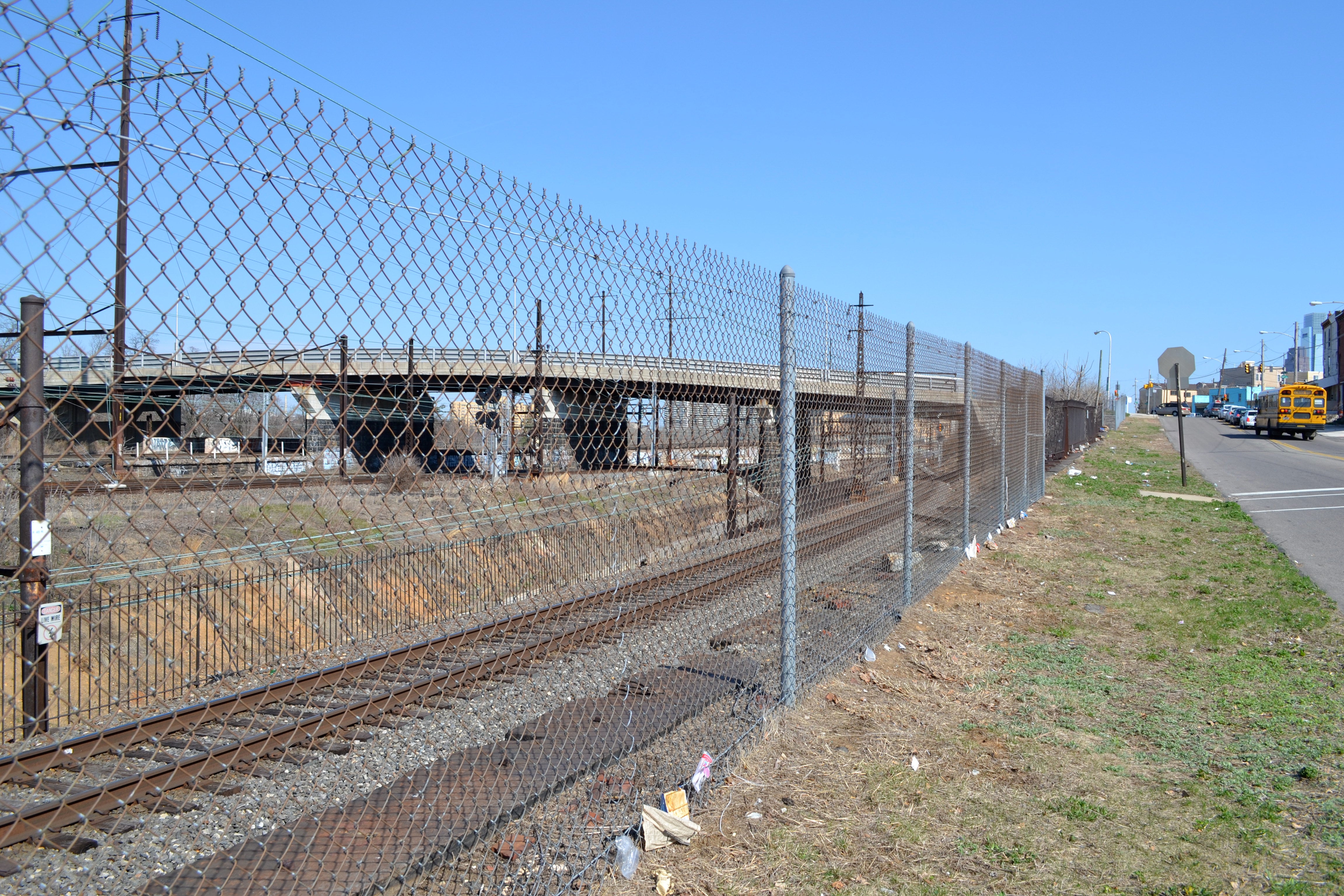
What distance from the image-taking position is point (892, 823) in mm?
3922

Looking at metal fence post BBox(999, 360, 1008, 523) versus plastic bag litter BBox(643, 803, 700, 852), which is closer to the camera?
plastic bag litter BBox(643, 803, 700, 852)

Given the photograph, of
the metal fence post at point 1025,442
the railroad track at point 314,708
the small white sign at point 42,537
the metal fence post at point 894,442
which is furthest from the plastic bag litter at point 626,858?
the metal fence post at point 1025,442

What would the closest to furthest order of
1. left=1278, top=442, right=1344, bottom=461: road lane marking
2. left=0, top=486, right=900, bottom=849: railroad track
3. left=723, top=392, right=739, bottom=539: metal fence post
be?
1. left=0, top=486, right=900, bottom=849: railroad track
2. left=723, top=392, right=739, bottom=539: metal fence post
3. left=1278, top=442, right=1344, bottom=461: road lane marking

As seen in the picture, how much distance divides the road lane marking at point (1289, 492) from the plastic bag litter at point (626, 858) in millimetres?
19359

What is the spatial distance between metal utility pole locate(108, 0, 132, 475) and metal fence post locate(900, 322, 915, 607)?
5.61 m

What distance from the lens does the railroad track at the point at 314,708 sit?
151 inches

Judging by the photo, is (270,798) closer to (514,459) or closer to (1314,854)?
(514,459)

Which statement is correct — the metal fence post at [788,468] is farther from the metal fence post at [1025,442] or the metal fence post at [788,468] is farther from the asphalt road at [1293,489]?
the metal fence post at [1025,442]

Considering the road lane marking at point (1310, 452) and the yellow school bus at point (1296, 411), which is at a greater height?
the yellow school bus at point (1296, 411)

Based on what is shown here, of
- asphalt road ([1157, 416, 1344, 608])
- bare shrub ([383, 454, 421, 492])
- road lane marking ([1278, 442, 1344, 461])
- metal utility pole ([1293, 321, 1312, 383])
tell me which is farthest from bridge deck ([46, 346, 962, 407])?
metal utility pole ([1293, 321, 1312, 383])

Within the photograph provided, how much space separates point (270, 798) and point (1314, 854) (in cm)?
479

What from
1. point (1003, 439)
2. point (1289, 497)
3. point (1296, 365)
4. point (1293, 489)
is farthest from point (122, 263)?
point (1296, 365)

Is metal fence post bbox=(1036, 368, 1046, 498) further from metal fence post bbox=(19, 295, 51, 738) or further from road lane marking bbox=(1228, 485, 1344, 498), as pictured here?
metal fence post bbox=(19, 295, 51, 738)

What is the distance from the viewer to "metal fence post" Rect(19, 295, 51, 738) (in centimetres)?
201
